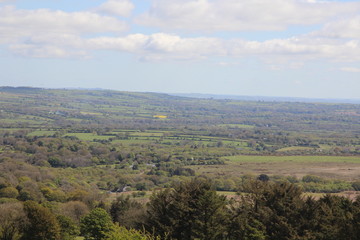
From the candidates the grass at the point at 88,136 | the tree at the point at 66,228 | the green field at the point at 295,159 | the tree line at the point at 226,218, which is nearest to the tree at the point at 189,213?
the tree line at the point at 226,218

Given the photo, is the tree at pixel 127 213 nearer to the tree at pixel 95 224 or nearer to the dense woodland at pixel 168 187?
the dense woodland at pixel 168 187

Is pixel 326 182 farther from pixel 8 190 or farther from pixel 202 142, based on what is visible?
pixel 202 142

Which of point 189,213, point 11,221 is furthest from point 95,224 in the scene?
point 189,213

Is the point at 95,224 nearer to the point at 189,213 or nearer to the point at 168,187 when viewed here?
the point at 189,213

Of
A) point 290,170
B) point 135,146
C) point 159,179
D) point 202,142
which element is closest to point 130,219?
point 159,179

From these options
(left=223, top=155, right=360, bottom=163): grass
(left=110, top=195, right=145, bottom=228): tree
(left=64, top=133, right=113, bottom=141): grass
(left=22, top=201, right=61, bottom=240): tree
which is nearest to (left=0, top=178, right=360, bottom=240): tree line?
(left=22, top=201, right=61, bottom=240): tree
